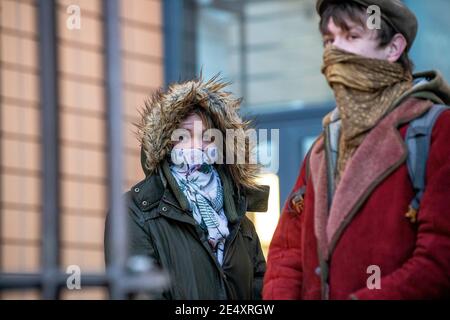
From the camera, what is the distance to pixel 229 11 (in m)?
7.63

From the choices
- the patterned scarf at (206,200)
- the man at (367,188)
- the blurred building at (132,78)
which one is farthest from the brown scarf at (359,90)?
the blurred building at (132,78)

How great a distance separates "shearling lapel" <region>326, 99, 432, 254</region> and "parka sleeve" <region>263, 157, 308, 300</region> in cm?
13

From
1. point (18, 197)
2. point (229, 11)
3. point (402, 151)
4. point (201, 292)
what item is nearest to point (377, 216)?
point (402, 151)

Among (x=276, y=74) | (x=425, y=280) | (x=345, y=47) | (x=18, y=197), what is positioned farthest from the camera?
(x=276, y=74)

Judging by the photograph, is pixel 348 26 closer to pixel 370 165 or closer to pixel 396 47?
pixel 396 47

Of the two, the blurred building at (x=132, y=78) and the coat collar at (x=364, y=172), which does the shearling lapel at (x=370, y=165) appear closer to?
the coat collar at (x=364, y=172)

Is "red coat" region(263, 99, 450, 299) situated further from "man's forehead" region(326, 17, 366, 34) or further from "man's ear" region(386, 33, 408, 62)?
"man's forehead" region(326, 17, 366, 34)

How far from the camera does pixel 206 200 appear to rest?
12.6 ft


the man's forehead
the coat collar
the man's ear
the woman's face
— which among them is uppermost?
the man's forehead

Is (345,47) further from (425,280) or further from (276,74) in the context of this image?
(276,74)

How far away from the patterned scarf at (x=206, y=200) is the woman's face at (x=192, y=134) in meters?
0.07

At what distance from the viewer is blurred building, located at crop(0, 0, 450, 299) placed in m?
6.73

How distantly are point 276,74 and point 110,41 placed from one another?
3.11 metres

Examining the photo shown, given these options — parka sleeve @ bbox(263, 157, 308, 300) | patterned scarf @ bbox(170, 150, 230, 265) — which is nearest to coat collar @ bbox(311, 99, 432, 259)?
parka sleeve @ bbox(263, 157, 308, 300)
